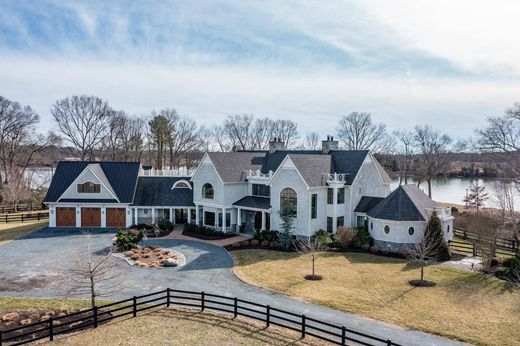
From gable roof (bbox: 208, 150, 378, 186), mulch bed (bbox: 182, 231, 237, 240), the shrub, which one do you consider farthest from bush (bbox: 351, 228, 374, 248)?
mulch bed (bbox: 182, 231, 237, 240)

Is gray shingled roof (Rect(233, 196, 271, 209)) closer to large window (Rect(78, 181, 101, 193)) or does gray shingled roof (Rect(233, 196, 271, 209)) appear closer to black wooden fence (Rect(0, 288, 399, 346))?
large window (Rect(78, 181, 101, 193))

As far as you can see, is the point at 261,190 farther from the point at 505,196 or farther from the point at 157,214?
the point at 505,196

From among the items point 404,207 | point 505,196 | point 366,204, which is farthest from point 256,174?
point 505,196

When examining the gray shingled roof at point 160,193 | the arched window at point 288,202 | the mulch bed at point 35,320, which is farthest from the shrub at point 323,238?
the mulch bed at point 35,320

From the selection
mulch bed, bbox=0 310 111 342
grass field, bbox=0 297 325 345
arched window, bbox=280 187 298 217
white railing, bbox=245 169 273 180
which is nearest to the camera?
grass field, bbox=0 297 325 345

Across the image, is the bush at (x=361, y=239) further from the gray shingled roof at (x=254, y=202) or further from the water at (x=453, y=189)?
the water at (x=453, y=189)
